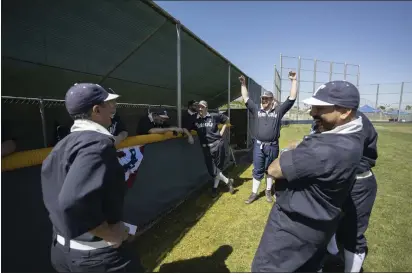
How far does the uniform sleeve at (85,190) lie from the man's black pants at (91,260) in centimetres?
21

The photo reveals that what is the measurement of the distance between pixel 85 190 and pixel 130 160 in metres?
1.94

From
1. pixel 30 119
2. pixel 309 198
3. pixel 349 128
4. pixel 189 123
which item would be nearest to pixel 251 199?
pixel 189 123

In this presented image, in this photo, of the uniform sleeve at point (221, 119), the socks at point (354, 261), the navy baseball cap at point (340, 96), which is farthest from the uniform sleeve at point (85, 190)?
the uniform sleeve at point (221, 119)

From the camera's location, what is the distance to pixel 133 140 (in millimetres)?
3420

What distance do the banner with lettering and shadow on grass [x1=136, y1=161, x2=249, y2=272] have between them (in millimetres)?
923

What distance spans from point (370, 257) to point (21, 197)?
4022 millimetres

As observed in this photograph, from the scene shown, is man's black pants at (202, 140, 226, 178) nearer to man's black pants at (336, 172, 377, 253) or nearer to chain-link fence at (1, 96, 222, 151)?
chain-link fence at (1, 96, 222, 151)

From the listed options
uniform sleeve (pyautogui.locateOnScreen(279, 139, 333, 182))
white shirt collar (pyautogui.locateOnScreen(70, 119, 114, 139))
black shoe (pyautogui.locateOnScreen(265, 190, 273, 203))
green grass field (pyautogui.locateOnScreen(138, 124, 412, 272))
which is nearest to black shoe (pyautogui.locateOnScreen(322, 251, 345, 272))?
green grass field (pyautogui.locateOnScreen(138, 124, 412, 272))

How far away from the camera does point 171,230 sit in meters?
4.04

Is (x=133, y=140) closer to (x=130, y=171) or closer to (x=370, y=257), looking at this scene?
(x=130, y=171)

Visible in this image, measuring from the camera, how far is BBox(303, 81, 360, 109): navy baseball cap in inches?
69.9

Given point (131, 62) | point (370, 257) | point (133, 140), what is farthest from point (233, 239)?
point (131, 62)

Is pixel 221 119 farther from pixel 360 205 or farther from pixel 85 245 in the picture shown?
pixel 85 245

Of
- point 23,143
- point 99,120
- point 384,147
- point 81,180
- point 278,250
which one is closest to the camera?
point 81,180
